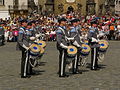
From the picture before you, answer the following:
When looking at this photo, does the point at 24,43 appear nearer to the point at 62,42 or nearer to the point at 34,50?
the point at 34,50

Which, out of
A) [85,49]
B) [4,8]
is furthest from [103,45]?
[4,8]

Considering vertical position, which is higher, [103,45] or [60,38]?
[60,38]

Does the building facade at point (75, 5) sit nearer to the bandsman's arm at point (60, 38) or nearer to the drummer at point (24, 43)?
the drummer at point (24, 43)

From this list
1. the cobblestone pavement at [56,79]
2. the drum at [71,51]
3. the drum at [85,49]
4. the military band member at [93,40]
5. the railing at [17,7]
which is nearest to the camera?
the cobblestone pavement at [56,79]

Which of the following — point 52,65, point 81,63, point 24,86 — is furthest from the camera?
point 52,65

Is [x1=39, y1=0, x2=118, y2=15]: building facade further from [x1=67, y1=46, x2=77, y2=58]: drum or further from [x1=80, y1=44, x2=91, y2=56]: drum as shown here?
[x1=67, y1=46, x2=77, y2=58]: drum

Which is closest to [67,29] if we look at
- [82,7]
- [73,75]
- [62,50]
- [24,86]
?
[62,50]

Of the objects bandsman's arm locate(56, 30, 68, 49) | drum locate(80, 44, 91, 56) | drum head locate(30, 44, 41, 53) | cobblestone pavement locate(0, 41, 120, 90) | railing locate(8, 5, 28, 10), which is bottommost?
cobblestone pavement locate(0, 41, 120, 90)

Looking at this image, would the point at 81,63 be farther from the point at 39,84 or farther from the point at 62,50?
the point at 39,84

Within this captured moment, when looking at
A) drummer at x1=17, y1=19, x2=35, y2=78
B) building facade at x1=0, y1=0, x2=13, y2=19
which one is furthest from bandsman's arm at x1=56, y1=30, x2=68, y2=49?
building facade at x1=0, y1=0, x2=13, y2=19

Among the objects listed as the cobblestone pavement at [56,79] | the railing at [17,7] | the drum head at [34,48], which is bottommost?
the cobblestone pavement at [56,79]

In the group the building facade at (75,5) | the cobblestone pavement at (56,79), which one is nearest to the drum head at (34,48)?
the cobblestone pavement at (56,79)

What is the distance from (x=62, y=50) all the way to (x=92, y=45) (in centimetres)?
187

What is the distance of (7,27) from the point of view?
2969cm
